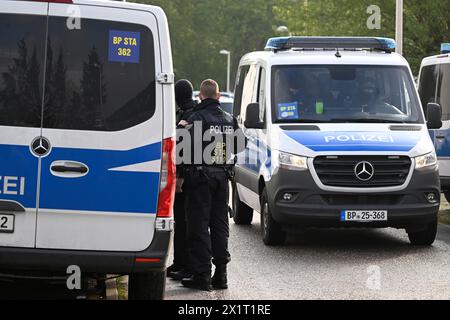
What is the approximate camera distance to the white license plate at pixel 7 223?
294 inches

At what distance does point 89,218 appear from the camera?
7516 mm

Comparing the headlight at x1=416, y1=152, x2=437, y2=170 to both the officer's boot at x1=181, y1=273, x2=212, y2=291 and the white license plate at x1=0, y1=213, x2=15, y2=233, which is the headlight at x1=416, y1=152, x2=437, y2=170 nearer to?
the officer's boot at x1=181, y1=273, x2=212, y2=291

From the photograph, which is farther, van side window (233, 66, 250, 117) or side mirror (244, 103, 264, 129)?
van side window (233, 66, 250, 117)

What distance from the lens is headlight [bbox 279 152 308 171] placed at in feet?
39.5

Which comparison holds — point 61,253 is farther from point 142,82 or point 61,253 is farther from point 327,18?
point 327,18

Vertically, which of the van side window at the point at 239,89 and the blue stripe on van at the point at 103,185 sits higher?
the van side window at the point at 239,89

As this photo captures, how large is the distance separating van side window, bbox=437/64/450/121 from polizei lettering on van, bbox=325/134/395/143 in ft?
11.2

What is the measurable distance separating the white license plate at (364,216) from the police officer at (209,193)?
2.59 metres

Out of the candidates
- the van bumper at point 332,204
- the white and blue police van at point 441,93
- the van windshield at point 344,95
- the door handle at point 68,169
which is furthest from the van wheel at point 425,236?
the door handle at point 68,169

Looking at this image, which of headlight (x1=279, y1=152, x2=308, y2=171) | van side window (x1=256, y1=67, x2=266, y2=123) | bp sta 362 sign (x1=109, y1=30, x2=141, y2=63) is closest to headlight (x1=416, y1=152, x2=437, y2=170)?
headlight (x1=279, y1=152, x2=308, y2=171)

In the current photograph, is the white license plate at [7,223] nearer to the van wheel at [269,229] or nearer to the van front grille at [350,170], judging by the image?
the van front grille at [350,170]

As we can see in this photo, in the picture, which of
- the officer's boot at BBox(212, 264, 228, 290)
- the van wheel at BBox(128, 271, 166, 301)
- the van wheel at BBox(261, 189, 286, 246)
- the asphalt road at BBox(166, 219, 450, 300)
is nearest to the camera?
the van wheel at BBox(128, 271, 166, 301)

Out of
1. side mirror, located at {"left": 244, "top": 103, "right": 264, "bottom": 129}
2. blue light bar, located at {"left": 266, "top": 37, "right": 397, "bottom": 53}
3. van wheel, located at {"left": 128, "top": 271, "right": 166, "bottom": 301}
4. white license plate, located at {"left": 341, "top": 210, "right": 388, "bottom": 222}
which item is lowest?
van wheel, located at {"left": 128, "top": 271, "right": 166, "bottom": 301}

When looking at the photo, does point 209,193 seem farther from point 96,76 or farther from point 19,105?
point 19,105
